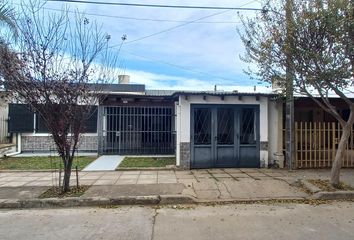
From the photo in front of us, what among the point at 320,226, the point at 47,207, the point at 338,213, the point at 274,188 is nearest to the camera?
the point at 320,226

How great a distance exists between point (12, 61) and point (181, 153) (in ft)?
20.8

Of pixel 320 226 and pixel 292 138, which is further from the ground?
pixel 292 138

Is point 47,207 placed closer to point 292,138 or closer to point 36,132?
point 292,138

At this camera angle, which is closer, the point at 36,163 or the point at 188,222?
the point at 188,222

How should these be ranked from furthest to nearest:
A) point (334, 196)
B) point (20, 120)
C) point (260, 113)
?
point (20, 120) < point (260, 113) < point (334, 196)

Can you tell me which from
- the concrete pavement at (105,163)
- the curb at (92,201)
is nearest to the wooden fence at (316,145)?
the curb at (92,201)

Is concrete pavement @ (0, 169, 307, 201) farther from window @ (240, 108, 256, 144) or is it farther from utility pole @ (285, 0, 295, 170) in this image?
window @ (240, 108, 256, 144)

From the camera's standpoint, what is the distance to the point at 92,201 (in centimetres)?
845

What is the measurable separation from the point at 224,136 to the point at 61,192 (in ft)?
20.3

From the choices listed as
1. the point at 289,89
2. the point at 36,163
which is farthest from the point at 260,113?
the point at 36,163

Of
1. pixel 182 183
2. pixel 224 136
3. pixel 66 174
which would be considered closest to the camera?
pixel 66 174

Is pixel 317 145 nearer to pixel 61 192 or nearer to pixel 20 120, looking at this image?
pixel 61 192

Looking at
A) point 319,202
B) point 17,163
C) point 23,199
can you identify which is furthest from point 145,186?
point 17,163

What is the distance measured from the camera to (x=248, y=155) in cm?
1312
